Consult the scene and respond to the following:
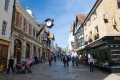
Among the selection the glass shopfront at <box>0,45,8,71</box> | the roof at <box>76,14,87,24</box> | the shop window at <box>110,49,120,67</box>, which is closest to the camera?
the shop window at <box>110,49,120,67</box>

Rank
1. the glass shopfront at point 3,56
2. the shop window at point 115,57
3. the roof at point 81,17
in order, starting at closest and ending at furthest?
the shop window at point 115,57
the glass shopfront at point 3,56
the roof at point 81,17

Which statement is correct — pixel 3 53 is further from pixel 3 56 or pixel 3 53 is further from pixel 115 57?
pixel 115 57

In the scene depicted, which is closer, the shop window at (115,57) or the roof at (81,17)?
the shop window at (115,57)

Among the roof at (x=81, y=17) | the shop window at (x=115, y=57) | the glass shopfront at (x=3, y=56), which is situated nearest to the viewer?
the shop window at (x=115, y=57)

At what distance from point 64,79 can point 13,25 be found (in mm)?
11201

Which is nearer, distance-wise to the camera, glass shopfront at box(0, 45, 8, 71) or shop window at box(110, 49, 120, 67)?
shop window at box(110, 49, 120, 67)

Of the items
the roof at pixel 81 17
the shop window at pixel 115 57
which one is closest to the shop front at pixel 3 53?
the shop window at pixel 115 57

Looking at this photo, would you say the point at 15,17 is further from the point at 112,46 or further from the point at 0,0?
the point at 112,46

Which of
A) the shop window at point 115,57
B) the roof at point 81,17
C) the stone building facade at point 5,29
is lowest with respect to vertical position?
the shop window at point 115,57

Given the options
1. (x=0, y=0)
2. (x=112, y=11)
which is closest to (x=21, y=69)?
(x=0, y=0)

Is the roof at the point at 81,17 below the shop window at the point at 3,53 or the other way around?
the other way around

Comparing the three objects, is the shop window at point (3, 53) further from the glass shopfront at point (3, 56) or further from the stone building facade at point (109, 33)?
the stone building facade at point (109, 33)

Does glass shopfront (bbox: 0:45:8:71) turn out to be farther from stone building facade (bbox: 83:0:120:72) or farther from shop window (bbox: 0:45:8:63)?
stone building facade (bbox: 83:0:120:72)

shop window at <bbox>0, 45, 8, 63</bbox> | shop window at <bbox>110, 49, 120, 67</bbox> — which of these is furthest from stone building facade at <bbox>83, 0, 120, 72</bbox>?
shop window at <bbox>0, 45, 8, 63</bbox>
